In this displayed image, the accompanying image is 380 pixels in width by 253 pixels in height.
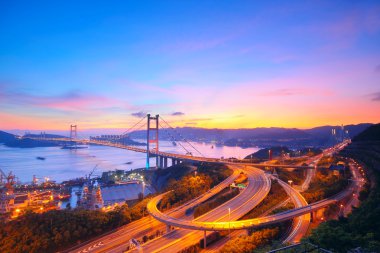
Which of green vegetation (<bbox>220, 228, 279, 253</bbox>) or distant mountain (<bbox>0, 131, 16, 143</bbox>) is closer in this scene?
green vegetation (<bbox>220, 228, 279, 253</bbox>)

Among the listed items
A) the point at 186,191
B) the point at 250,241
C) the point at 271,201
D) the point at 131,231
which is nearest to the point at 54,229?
the point at 131,231

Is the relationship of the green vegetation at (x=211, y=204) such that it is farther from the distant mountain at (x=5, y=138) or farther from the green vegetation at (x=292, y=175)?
the distant mountain at (x=5, y=138)

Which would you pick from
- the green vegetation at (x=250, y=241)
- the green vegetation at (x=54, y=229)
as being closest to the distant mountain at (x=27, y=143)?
the green vegetation at (x=54, y=229)

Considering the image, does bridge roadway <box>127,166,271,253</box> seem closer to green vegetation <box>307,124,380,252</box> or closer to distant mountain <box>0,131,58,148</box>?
green vegetation <box>307,124,380,252</box>

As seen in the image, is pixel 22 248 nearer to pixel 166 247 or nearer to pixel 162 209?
pixel 166 247

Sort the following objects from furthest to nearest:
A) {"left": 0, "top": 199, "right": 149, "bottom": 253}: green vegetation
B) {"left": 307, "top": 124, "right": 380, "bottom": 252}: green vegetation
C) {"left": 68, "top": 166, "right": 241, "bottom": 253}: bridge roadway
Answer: {"left": 68, "top": 166, "right": 241, "bottom": 253}: bridge roadway
{"left": 0, "top": 199, "right": 149, "bottom": 253}: green vegetation
{"left": 307, "top": 124, "right": 380, "bottom": 252}: green vegetation

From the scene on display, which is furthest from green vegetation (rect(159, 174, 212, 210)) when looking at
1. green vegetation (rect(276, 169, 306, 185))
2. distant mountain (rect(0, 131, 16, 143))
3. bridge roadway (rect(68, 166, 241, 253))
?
distant mountain (rect(0, 131, 16, 143))
